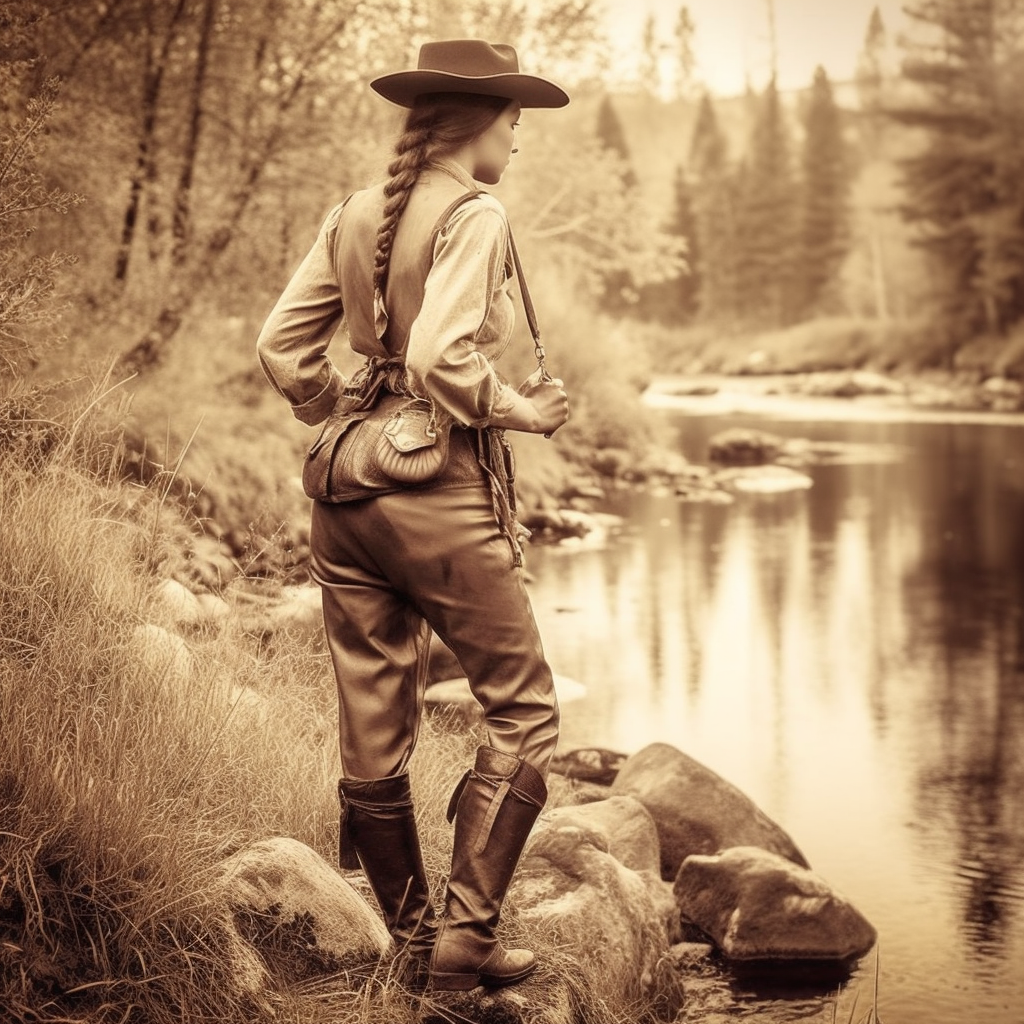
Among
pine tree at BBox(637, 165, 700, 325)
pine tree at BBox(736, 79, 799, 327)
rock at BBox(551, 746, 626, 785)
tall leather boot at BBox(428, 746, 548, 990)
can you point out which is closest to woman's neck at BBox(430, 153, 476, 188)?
tall leather boot at BBox(428, 746, 548, 990)

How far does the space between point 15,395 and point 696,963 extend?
120 inches

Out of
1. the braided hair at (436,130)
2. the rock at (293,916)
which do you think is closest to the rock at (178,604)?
the rock at (293,916)

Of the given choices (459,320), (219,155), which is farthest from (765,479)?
(459,320)

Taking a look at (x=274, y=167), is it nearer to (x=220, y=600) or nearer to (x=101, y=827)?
(x=220, y=600)

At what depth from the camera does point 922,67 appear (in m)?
42.8

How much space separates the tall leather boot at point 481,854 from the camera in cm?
333

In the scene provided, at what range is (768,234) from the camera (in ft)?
202

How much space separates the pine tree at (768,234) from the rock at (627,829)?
54313 mm

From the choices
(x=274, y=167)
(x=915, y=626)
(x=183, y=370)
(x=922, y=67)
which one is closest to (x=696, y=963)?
(x=915, y=626)

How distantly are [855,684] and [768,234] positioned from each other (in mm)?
53565

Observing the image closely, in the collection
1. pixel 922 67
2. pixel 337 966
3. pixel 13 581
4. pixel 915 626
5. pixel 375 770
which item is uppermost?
pixel 922 67

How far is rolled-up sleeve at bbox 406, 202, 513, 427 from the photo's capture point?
10.4 ft

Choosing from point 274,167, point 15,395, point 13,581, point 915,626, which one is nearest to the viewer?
point 13,581

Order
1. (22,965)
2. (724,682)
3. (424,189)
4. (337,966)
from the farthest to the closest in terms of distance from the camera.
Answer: (724,682) → (337,966) → (424,189) → (22,965)
